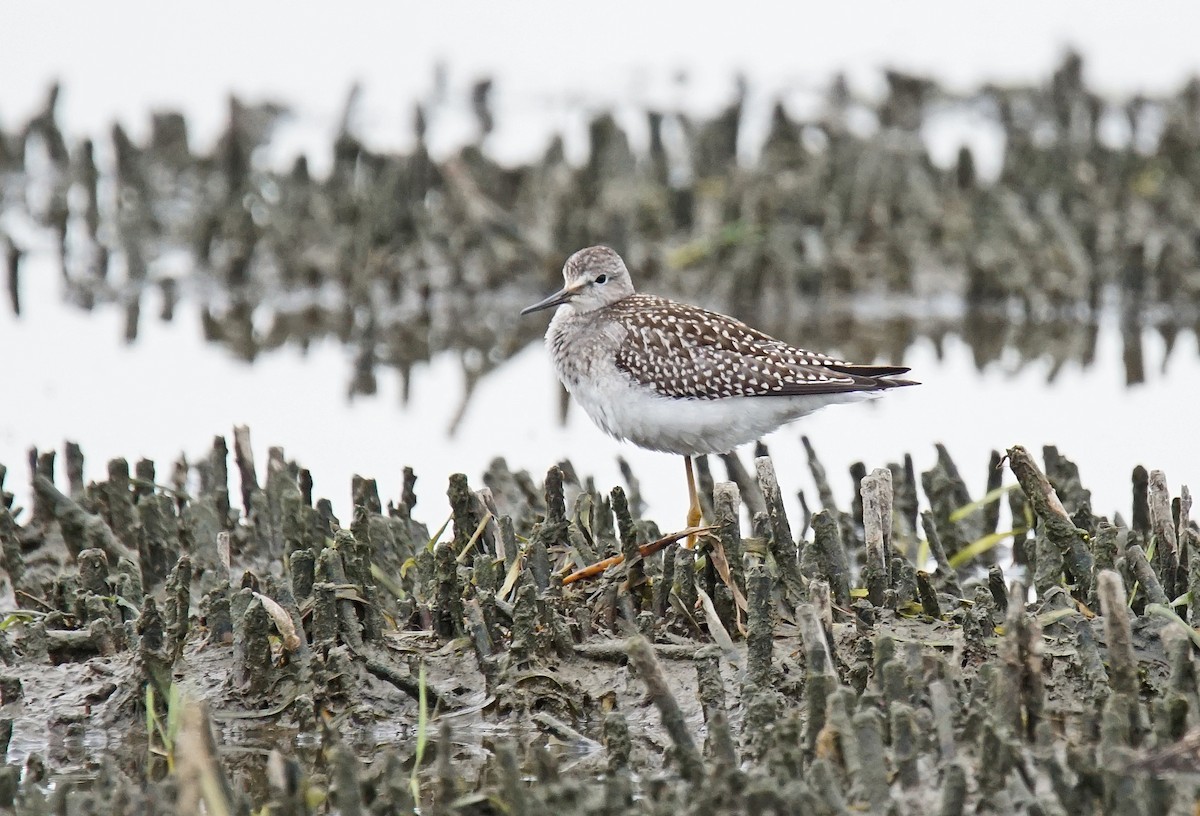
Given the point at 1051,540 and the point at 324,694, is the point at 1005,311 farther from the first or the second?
the point at 324,694

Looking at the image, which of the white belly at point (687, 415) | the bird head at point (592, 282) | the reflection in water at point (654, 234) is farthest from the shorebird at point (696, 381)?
the reflection in water at point (654, 234)

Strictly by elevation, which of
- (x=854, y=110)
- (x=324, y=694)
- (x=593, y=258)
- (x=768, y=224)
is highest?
(x=854, y=110)

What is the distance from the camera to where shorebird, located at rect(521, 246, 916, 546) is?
785cm

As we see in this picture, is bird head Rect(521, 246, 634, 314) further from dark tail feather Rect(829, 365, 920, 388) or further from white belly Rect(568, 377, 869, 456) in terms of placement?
dark tail feather Rect(829, 365, 920, 388)

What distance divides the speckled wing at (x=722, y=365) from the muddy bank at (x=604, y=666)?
2.39 ft

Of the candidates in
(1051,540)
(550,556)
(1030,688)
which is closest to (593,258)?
(550,556)

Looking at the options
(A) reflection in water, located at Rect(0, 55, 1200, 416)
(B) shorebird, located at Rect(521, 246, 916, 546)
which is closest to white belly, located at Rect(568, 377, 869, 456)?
(B) shorebird, located at Rect(521, 246, 916, 546)

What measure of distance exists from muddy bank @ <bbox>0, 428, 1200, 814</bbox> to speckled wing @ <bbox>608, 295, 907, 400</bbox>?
729 mm

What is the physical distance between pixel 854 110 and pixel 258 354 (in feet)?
24.0

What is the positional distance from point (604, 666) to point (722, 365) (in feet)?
6.60

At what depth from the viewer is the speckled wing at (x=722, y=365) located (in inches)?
310

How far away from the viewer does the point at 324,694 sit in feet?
20.0

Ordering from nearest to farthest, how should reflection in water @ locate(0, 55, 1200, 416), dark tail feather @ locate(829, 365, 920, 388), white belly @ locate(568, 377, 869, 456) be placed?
white belly @ locate(568, 377, 869, 456), dark tail feather @ locate(829, 365, 920, 388), reflection in water @ locate(0, 55, 1200, 416)

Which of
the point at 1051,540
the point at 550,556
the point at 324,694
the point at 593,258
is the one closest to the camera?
the point at 324,694
